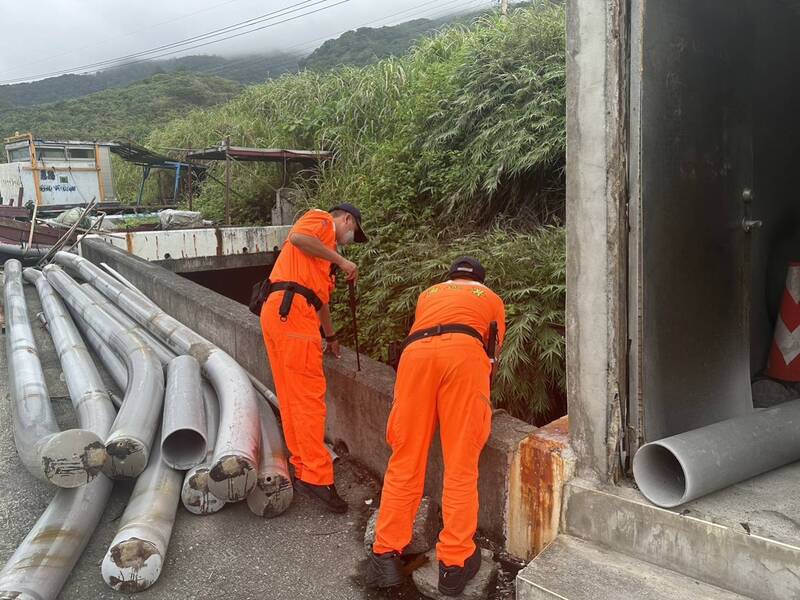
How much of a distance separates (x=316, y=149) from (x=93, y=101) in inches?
2254

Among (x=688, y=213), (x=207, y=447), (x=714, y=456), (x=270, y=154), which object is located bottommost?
(x=207, y=447)

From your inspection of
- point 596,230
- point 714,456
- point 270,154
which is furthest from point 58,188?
point 714,456

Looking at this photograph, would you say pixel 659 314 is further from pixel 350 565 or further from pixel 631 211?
pixel 350 565

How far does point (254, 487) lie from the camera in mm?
3643

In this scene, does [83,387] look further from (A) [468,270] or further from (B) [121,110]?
(B) [121,110]

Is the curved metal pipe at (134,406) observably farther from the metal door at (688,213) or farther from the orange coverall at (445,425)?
the metal door at (688,213)

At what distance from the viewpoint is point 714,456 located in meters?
2.59

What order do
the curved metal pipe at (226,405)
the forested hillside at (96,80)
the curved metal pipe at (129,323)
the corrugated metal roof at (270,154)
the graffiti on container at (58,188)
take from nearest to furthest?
the curved metal pipe at (226,405), the curved metal pipe at (129,323), the corrugated metal roof at (270,154), the graffiti on container at (58,188), the forested hillside at (96,80)

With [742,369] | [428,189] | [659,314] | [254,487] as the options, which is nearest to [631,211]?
[659,314]

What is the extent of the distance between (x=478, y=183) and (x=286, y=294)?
12.8 feet

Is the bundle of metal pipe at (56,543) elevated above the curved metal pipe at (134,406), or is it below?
below

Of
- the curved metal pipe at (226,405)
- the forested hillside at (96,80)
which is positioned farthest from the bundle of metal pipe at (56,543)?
the forested hillside at (96,80)

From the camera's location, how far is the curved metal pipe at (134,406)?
11.7 ft

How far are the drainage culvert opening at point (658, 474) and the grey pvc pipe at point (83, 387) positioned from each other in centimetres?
272
